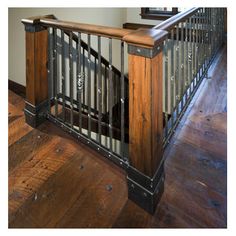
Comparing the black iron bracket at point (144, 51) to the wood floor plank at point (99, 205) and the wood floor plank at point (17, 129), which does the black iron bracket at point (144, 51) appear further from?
the wood floor plank at point (17, 129)

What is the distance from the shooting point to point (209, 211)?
4.79 feet

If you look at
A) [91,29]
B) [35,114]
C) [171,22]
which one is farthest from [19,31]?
[171,22]

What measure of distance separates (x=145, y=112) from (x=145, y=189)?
0.42 m

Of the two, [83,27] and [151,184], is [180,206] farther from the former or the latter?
[83,27]

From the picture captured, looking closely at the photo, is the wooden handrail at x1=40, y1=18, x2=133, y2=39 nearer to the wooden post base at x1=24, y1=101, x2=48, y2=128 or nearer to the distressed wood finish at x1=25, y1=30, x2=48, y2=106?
the distressed wood finish at x1=25, y1=30, x2=48, y2=106

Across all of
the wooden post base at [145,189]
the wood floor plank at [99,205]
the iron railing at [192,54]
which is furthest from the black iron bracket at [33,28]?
the wooden post base at [145,189]

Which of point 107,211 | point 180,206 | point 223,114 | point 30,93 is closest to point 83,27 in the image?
point 30,93

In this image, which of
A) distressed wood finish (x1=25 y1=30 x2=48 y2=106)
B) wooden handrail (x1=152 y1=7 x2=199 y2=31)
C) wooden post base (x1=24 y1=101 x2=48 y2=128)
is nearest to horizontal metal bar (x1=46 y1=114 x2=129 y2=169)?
wooden post base (x1=24 y1=101 x2=48 y2=128)

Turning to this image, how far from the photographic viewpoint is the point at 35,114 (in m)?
2.26

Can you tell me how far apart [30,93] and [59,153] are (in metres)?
0.61

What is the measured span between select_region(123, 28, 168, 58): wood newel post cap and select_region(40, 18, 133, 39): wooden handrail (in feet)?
0.27
